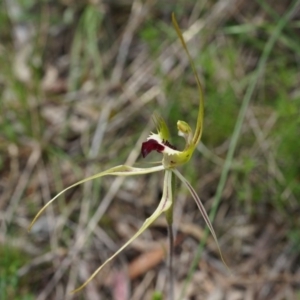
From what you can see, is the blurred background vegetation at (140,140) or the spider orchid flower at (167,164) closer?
the spider orchid flower at (167,164)

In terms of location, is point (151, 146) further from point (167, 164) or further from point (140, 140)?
point (140, 140)

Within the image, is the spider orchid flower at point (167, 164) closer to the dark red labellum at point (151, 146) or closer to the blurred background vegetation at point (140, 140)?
the dark red labellum at point (151, 146)

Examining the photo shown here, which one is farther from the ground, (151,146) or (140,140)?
(151,146)

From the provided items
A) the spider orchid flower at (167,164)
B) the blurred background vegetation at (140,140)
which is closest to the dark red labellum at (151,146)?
the spider orchid flower at (167,164)

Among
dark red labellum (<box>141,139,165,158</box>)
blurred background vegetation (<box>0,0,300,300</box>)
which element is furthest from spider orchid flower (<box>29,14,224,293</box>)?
blurred background vegetation (<box>0,0,300,300</box>)

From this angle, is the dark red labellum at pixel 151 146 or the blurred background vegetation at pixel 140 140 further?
the blurred background vegetation at pixel 140 140

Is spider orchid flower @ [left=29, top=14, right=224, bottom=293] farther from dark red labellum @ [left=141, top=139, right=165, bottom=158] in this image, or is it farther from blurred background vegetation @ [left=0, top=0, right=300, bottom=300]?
blurred background vegetation @ [left=0, top=0, right=300, bottom=300]

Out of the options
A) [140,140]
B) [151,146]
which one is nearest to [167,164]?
[151,146]

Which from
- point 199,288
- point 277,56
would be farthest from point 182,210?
point 277,56
